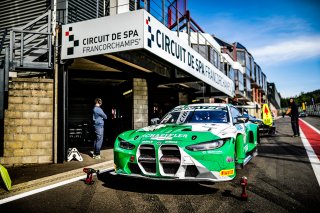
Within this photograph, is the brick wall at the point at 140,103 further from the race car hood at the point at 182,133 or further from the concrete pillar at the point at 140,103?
the race car hood at the point at 182,133

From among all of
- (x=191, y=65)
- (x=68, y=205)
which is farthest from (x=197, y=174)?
(x=191, y=65)

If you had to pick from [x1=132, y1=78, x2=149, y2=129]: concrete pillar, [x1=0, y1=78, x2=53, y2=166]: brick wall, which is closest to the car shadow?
[x1=0, y1=78, x2=53, y2=166]: brick wall

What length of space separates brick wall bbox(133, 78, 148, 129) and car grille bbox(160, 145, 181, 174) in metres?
7.36

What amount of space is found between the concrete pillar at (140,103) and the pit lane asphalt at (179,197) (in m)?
6.19

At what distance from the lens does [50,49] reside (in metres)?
6.67

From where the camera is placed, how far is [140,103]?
11125 mm

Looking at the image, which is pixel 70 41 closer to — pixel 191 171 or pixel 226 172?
pixel 191 171

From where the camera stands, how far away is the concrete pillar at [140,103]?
1098 cm

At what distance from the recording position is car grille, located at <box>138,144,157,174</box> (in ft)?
12.0

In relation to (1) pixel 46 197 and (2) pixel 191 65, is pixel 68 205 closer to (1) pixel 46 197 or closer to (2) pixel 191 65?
(1) pixel 46 197

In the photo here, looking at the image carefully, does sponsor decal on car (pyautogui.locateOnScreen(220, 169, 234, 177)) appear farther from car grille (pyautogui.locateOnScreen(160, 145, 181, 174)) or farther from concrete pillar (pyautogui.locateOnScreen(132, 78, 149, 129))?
concrete pillar (pyautogui.locateOnScreen(132, 78, 149, 129))

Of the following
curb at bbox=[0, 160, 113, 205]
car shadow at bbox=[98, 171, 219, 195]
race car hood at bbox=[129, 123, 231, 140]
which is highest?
race car hood at bbox=[129, 123, 231, 140]

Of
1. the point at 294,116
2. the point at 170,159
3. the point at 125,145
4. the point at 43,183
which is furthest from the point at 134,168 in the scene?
the point at 294,116

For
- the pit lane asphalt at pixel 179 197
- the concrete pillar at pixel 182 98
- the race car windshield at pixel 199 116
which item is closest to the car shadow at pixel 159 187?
the pit lane asphalt at pixel 179 197
